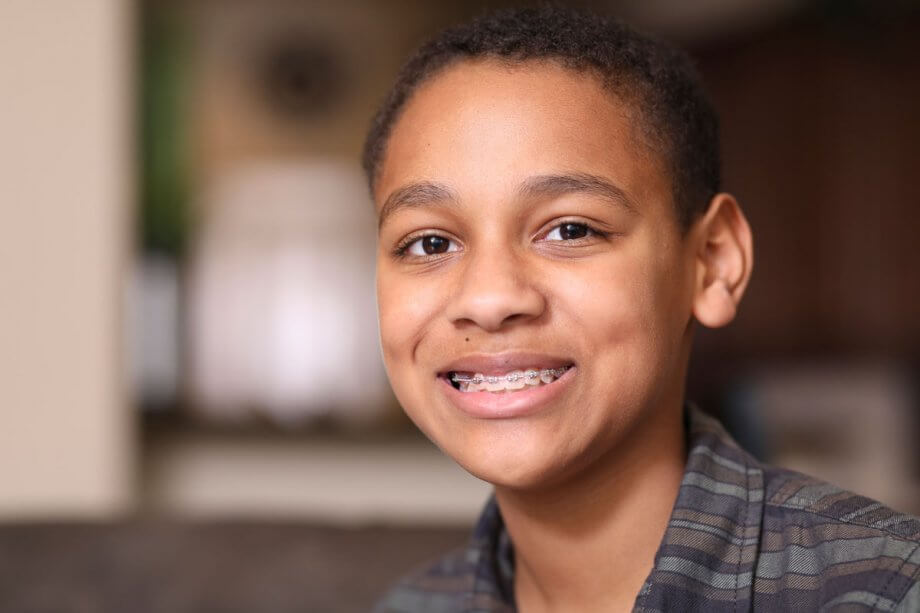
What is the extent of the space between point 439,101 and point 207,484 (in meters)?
2.95

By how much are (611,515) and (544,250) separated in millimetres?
292

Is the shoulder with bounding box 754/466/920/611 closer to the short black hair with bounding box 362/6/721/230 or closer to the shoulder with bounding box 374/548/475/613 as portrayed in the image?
the short black hair with bounding box 362/6/721/230

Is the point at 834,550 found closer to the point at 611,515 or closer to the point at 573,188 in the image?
the point at 611,515

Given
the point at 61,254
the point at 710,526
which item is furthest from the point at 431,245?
the point at 61,254

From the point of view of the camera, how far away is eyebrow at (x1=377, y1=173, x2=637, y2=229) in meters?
1.05

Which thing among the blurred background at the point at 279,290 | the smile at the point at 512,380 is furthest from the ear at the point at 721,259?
the blurred background at the point at 279,290

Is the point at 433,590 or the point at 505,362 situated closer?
the point at 505,362

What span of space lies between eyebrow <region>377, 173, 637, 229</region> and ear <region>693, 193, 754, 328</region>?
0.14 meters

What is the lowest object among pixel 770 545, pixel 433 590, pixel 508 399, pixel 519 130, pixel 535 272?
pixel 433 590

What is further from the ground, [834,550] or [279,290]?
[279,290]

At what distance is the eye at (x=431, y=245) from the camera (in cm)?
114

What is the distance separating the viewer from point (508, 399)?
107 centimetres

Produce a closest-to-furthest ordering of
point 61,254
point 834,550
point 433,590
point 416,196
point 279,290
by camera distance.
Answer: point 834,550
point 416,196
point 433,590
point 61,254
point 279,290

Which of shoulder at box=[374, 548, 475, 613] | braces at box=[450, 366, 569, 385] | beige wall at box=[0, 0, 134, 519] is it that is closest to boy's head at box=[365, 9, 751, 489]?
braces at box=[450, 366, 569, 385]
